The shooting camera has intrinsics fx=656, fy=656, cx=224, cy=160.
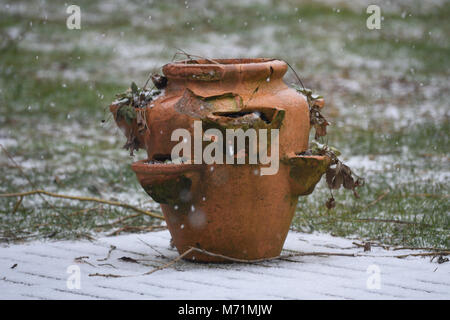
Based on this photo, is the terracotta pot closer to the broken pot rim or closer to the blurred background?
the broken pot rim

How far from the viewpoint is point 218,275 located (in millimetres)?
2631

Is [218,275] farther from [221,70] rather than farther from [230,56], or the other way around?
[230,56]

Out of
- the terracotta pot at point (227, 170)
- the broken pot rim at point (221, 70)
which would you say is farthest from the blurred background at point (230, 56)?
the terracotta pot at point (227, 170)

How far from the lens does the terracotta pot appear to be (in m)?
2.64

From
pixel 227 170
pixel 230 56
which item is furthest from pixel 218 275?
pixel 230 56

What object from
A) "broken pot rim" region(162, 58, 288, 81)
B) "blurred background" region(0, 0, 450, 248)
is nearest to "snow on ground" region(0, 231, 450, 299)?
"blurred background" region(0, 0, 450, 248)

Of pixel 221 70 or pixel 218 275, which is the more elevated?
pixel 221 70

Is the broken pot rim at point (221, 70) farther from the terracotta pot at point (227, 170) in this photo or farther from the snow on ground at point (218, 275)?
the snow on ground at point (218, 275)

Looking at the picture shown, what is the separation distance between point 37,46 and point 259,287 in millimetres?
8789

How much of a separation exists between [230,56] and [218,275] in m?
6.97

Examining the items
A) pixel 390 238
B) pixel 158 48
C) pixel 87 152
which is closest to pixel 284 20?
pixel 158 48

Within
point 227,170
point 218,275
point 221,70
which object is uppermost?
point 221,70

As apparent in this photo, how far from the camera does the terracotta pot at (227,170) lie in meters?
2.64

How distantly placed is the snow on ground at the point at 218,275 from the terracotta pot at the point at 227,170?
14 cm
